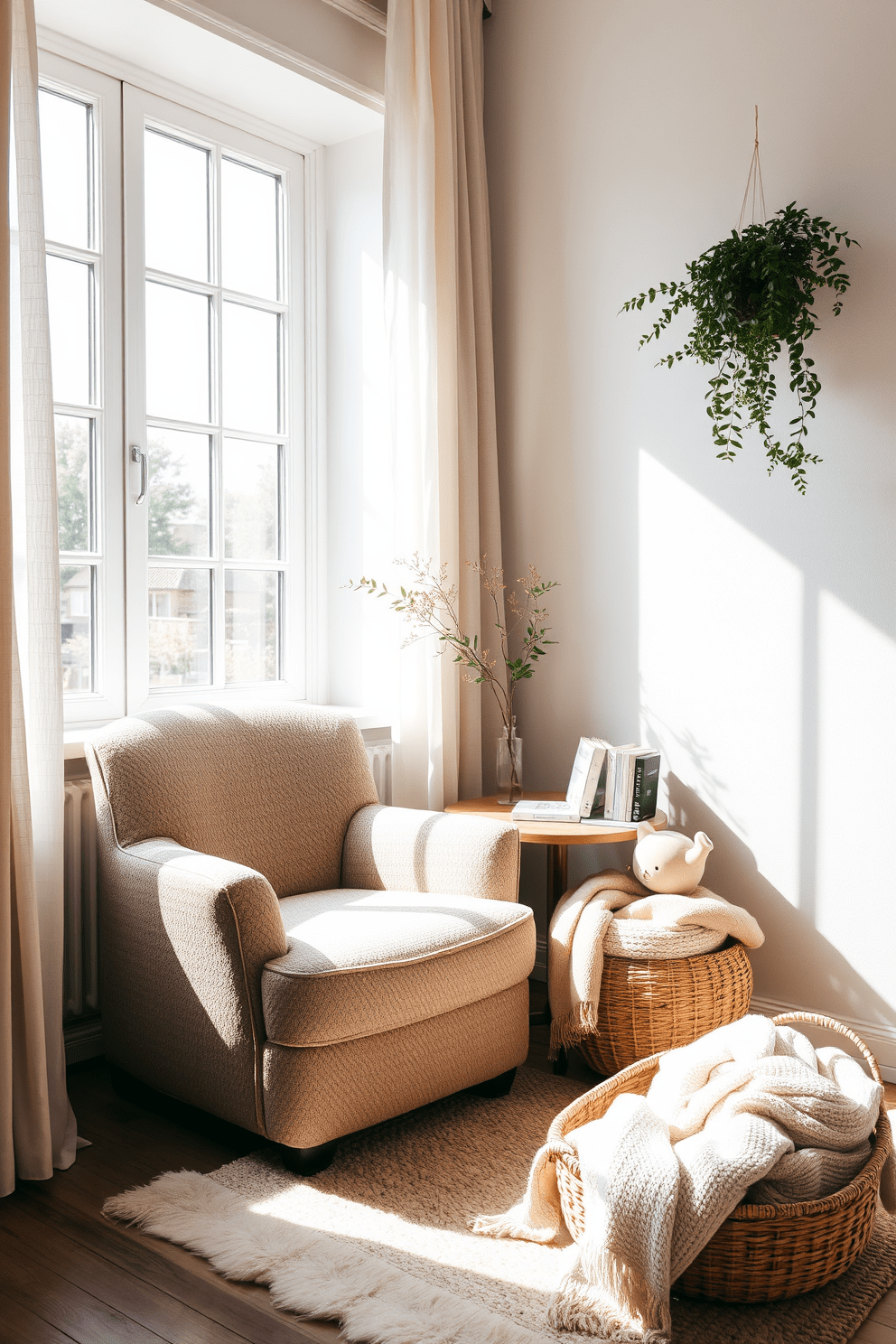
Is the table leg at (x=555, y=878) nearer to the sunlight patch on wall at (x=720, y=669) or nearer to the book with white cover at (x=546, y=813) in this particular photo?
the book with white cover at (x=546, y=813)

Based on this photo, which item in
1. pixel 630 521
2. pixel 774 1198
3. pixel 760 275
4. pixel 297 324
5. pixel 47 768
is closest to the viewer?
pixel 774 1198

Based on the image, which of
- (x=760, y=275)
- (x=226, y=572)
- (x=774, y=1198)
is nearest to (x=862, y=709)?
(x=760, y=275)

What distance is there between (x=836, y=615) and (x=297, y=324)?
1.85 meters

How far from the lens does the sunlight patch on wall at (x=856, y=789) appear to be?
254 cm

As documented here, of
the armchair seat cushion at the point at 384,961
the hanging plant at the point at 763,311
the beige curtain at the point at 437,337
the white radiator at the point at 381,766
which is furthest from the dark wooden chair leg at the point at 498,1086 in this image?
the hanging plant at the point at 763,311

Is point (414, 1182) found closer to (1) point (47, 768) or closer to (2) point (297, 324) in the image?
(1) point (47, 768)

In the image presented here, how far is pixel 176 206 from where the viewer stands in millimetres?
2990

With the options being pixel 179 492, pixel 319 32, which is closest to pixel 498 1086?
pixel 179 492

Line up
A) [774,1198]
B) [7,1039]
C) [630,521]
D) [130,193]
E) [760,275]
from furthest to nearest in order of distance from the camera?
[630,521] < [130,193] < [760,275] < [7,1039] < [774,1198]

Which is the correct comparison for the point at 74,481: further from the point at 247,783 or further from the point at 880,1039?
the point at 880,1039

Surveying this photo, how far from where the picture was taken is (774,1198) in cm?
162

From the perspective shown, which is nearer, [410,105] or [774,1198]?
[774,1198]

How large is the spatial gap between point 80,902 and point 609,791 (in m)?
1.27

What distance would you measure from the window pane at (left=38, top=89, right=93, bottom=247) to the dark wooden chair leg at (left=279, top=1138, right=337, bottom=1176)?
2177 mm
